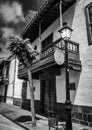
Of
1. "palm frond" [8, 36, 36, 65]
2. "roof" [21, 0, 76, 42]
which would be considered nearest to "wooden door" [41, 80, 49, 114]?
"palm frond" [8, 36, 36, 65]

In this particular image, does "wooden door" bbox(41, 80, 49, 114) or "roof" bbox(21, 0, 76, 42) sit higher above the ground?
"roof" bbox(21, 0, 76, 42)

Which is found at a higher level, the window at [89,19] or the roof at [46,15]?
the roof at [46,15]

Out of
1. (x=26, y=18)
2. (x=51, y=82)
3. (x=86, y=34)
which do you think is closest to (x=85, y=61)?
(x=86, y=34)

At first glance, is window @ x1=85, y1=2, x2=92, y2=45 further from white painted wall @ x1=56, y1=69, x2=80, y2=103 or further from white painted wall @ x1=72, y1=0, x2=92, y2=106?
white painted wall @ x1=56, y1=69, x2=80, y2=103

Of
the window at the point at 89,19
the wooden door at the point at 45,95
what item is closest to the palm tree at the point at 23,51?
the window at the point at 89,19

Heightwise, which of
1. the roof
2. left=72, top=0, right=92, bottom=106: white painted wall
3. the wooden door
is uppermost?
the roof

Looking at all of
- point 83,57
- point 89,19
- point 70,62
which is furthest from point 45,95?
point 89,19

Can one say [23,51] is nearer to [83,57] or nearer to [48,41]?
[83,57]

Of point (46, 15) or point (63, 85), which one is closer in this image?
point (63, 85)

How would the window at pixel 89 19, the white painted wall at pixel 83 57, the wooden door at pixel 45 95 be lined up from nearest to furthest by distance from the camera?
the white painted wall at pixel 83 57 < the window at pixel 89 19 < the wooden door at pixel 45 95

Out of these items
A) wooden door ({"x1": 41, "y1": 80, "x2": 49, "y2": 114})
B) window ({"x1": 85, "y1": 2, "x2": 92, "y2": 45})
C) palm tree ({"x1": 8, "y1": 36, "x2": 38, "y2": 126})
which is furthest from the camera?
wooden door ({"x1": 41, "y1": 80, "x2": 49, "y2": 114})

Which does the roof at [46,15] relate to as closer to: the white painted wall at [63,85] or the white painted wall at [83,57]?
the white painted wall at [83,57]

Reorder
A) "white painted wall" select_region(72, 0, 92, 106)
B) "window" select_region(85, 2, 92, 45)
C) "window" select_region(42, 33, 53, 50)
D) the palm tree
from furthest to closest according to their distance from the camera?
"window" select_region(42, 33, 53, 50), "window" select_region(85, 2, 92, 45), the palm tree, "white painted wall" select_region(72, 0, 92, 106)

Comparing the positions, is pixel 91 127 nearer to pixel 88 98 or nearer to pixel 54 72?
pixel 88 98
